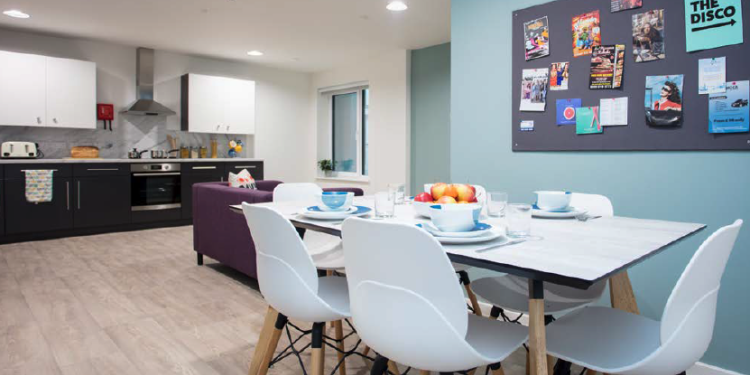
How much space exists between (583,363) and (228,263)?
120 inches

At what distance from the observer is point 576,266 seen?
0.98m

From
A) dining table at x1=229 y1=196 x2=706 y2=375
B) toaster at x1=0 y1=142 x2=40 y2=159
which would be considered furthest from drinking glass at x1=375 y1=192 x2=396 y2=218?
toaster at x1=0 y1=142 x2=40 y2=159

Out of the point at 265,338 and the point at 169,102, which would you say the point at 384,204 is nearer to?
the point at 265,338

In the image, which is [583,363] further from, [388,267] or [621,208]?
[621,208]

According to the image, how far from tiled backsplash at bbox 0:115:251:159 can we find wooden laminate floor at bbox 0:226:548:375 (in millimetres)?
1636

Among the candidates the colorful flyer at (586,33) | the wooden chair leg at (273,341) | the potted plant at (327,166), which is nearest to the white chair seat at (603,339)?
the wooden chair leg at (273,341)

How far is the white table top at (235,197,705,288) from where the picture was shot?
964mm

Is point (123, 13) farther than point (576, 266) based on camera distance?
Yes

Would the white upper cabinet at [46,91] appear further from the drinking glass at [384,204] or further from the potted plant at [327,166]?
the drinking glass at [384,204]

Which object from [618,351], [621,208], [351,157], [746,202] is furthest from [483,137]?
[351,157]

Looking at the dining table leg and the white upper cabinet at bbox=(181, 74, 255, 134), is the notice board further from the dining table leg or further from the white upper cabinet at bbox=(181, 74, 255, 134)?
the white upper cabinet at bbox=(181, 74, 255, 134)

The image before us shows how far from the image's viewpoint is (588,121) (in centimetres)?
238

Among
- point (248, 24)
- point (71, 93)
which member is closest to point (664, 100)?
point (248, 24)

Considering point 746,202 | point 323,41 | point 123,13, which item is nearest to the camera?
point 746,202
